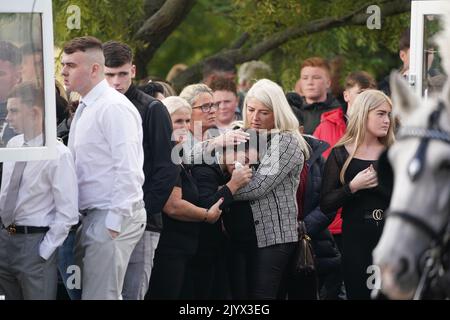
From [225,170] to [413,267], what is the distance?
14.3ft

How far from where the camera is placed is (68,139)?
944 centimetres

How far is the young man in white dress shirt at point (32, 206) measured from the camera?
8.73m

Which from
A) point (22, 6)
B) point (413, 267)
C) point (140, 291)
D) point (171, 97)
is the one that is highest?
point (22, 6)

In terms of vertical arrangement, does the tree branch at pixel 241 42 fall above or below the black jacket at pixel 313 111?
above

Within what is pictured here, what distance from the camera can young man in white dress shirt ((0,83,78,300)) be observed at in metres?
8.73

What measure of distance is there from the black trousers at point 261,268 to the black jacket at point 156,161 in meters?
0.87

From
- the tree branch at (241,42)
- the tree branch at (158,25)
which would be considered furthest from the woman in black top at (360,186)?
the tree branch at (241,42)

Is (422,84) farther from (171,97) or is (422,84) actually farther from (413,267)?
(413,267)

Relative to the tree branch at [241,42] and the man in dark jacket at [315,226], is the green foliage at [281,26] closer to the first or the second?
the tree branch at [241,42]

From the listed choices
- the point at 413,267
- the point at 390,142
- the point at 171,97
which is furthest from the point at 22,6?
the point at 413,267

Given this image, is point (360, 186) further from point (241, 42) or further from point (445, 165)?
point (241, 42)

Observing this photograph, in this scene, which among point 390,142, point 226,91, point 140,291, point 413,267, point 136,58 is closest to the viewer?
point 413,267

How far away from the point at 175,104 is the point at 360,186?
160 cm

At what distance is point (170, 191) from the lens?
9281 mm
